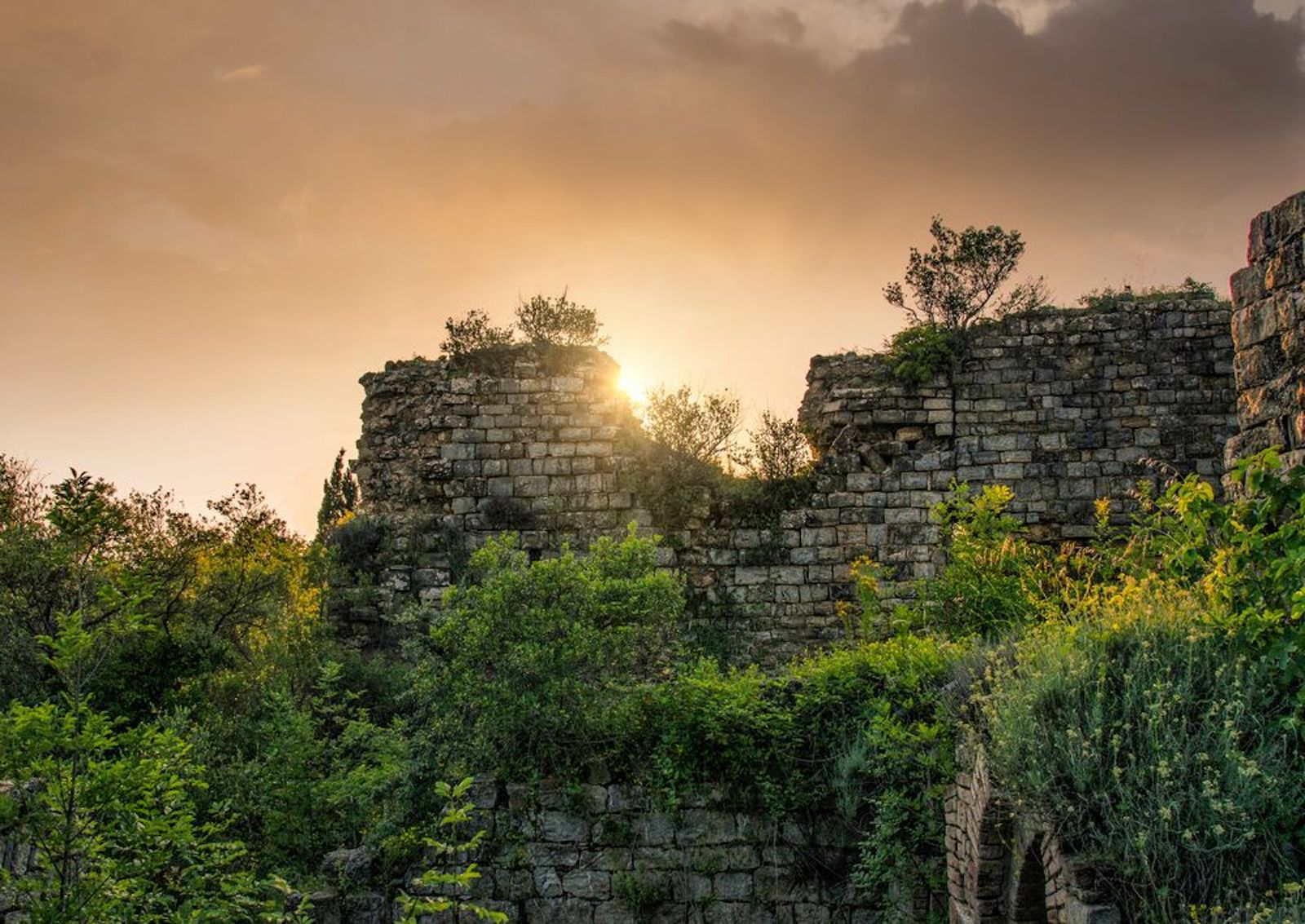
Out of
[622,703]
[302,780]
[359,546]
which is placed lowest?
[302,780]

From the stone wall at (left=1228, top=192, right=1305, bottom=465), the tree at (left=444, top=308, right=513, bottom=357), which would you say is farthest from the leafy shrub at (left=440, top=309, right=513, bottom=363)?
the stone wall at (left=1228, top=192, right=1305, bottom=465)

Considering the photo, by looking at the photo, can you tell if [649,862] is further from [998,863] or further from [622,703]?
[998,863]

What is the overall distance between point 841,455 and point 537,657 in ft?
20.1

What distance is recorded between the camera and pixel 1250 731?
19.4 ft

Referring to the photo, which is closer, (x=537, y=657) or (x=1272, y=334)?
(x=1272, y=334)

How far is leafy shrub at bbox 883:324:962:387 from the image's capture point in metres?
14.5

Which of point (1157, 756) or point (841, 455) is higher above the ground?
point (841, 455)

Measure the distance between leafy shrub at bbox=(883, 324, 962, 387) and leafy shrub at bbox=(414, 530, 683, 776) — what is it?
553 cm

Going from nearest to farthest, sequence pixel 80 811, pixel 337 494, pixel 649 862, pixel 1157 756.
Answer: pixel 80 811
pixel 1157 756
pixel 649 862
pixel 337 494

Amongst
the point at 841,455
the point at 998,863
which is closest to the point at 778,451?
the point at 841,455

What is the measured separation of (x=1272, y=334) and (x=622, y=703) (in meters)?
5.42

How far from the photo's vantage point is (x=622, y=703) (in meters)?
9.25

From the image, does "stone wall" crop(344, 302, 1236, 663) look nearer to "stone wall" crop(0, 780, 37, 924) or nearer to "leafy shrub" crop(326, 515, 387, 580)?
"leafy shrub" crop(326, 515, 387, 580)

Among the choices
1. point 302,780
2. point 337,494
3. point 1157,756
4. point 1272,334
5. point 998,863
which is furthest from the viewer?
point 337,494
